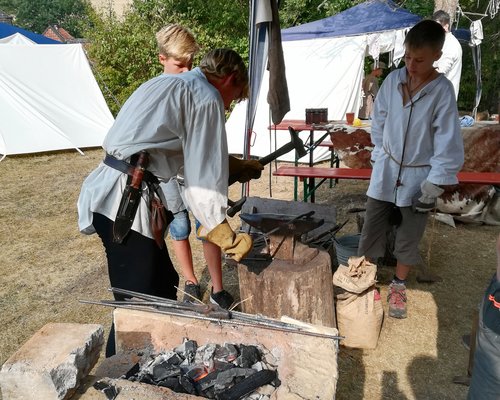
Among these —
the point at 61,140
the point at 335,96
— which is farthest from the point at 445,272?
the point at 61,140

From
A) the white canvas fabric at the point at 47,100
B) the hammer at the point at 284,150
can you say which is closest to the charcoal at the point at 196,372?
the hammer at the point at 284,150

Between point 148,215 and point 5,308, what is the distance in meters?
2.14

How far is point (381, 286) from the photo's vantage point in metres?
3.51

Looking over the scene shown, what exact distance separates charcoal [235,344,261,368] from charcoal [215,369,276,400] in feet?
0.26

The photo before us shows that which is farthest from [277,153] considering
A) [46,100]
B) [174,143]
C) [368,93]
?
[46,100]

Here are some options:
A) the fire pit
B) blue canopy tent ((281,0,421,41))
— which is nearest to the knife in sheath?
the fire pit

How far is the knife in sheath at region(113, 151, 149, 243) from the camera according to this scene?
6.00 feet

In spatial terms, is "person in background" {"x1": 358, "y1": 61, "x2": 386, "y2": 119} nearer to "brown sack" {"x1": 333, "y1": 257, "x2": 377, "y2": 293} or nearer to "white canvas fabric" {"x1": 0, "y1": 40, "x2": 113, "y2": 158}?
"white canvas fabric" {"x1": 0, "y1": 40, "x2": 113, "y2": 158}

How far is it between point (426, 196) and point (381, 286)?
1.14m

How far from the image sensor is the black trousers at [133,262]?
6.35 feet

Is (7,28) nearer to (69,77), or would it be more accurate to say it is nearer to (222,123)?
(69,77)

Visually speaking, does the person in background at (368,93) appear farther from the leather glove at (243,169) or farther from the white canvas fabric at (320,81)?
the leather glove at (243,169)

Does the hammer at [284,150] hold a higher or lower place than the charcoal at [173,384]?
higher

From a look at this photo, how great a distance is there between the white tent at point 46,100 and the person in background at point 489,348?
8.05m
